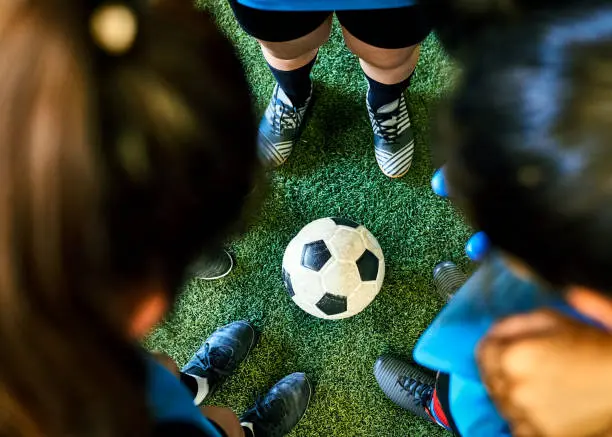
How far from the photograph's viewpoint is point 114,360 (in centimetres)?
50

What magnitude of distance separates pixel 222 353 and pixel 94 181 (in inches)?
35.9

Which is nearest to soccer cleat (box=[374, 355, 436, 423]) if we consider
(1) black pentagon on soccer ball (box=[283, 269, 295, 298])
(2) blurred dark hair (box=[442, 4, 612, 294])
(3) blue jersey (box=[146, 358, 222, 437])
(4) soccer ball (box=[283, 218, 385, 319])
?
(4) soccer ball (box=[283, 218, 385, 319])

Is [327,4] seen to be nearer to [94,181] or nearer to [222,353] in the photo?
[94,181]

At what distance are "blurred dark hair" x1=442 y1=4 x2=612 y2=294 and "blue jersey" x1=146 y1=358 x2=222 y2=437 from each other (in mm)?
512

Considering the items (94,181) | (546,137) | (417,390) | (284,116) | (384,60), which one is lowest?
(417,390)

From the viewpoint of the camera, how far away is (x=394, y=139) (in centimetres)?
131

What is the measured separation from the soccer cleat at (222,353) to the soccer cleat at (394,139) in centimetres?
52

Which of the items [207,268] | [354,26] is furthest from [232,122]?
[207,268]

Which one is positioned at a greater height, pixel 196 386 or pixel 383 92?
pixel 383 92

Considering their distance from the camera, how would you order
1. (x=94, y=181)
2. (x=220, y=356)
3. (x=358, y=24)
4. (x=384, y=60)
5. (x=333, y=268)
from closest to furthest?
(x=94, y=181)
(x=358, y=24)
(x=384, y=60)
(x=333, y=268)
(x=220, y=356)

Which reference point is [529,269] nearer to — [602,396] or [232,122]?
[602,396]

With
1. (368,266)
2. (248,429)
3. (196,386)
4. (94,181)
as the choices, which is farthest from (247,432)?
(94,181)

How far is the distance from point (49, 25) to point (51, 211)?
0.13 metres

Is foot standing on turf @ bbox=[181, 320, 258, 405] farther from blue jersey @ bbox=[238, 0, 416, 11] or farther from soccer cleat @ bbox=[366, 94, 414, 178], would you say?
blue jersey @ bbox=[238, 0, 416, 11]
